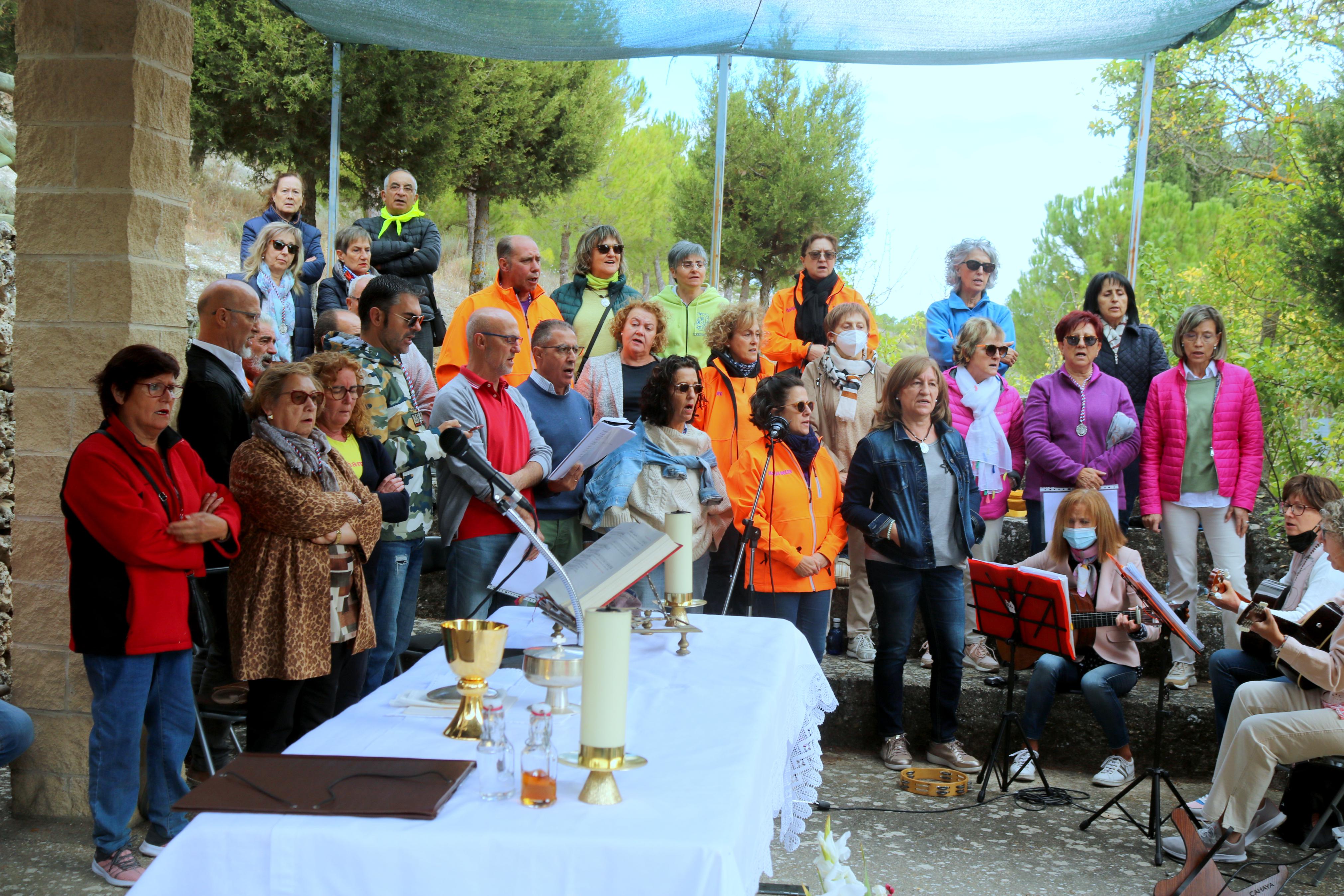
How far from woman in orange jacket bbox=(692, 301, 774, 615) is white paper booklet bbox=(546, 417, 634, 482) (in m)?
1.25

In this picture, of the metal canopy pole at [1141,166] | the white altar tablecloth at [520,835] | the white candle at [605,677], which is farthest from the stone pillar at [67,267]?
the metal canopy pole at [1141,166]

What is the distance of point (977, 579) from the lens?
16.7ft

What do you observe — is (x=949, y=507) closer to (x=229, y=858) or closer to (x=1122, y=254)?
(x=229, y=858)

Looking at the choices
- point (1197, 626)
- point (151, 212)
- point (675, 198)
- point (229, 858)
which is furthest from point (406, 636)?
point (675, 198)

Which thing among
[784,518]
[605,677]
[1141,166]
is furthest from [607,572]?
[1141,166]

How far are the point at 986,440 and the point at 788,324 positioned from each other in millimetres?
1377

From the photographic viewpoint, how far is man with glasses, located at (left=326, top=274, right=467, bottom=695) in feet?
14.3

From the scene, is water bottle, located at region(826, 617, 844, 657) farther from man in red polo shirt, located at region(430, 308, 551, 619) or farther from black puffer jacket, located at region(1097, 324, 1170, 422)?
man in red polo shirt, located at region(430, 308, 551, 619)

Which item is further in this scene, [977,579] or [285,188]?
[285,188]

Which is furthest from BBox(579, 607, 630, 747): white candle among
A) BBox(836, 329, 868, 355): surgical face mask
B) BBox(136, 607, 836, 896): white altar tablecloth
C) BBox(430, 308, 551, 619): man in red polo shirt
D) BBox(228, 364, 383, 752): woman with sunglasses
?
BBox(836, 329, 868, 355): surgical face mask

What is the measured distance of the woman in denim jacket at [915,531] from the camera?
530 cm

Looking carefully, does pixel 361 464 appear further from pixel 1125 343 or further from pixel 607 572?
pixel 1125 343

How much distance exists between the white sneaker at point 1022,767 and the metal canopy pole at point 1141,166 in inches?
123

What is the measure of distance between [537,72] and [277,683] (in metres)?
15.3
